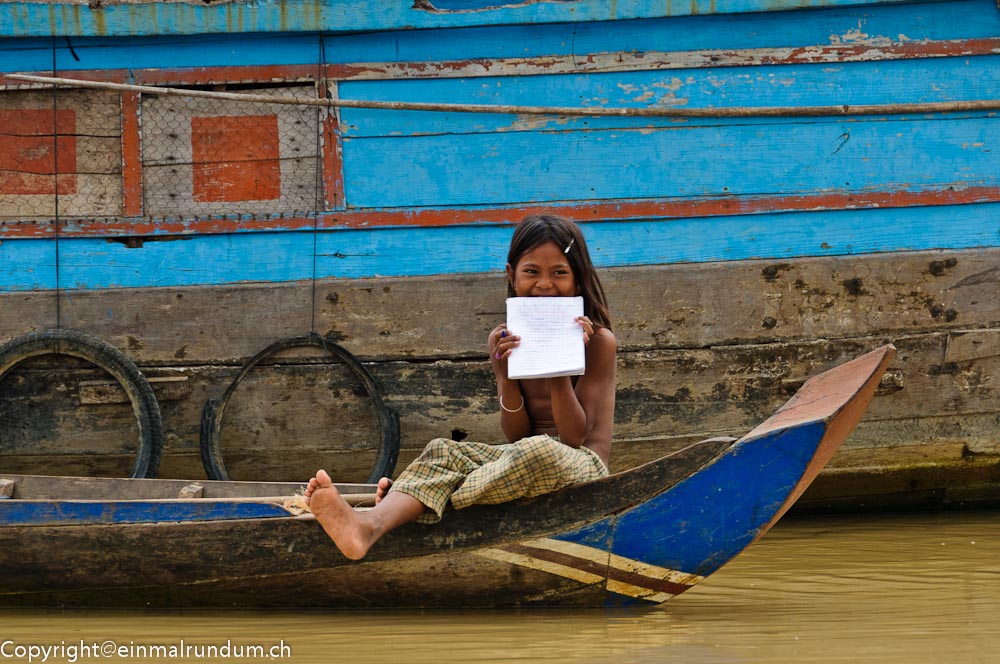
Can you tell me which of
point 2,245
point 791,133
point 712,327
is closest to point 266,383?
point 2,245

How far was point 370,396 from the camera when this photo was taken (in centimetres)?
484

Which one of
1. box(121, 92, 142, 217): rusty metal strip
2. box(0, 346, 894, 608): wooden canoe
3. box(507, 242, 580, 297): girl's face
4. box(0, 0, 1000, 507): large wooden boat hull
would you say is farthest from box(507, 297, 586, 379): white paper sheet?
box(121, 92, 142, 217): rusty metal strip

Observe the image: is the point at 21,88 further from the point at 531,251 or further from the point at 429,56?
the point at 531,251

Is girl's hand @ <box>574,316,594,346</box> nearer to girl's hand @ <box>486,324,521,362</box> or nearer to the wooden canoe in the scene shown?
girl's hand @ <box>486,324,521,362</box>

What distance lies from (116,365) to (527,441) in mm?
2298

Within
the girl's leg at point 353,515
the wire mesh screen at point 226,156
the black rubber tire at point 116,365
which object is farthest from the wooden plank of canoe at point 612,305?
the girl's leg at point 353,515

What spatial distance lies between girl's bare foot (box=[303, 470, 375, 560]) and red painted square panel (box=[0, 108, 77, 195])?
2.49 m

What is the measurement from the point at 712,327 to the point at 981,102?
1452 millimetres

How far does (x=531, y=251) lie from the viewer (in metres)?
3.54

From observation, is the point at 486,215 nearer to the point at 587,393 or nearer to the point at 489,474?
the point at 587,393

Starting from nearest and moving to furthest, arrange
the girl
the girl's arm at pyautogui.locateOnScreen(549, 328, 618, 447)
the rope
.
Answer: the girl < the girl's arm at pyautogui.locateOnScreen(549, 328, 618, 447) < the rope

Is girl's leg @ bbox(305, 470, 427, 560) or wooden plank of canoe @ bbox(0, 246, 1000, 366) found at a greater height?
wooden plank of canoe @ bbox(0, 246, 1000, 366)

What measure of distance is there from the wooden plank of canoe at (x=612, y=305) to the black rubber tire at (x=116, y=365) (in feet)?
0.39

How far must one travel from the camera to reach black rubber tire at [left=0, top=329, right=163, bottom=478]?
4.72m
